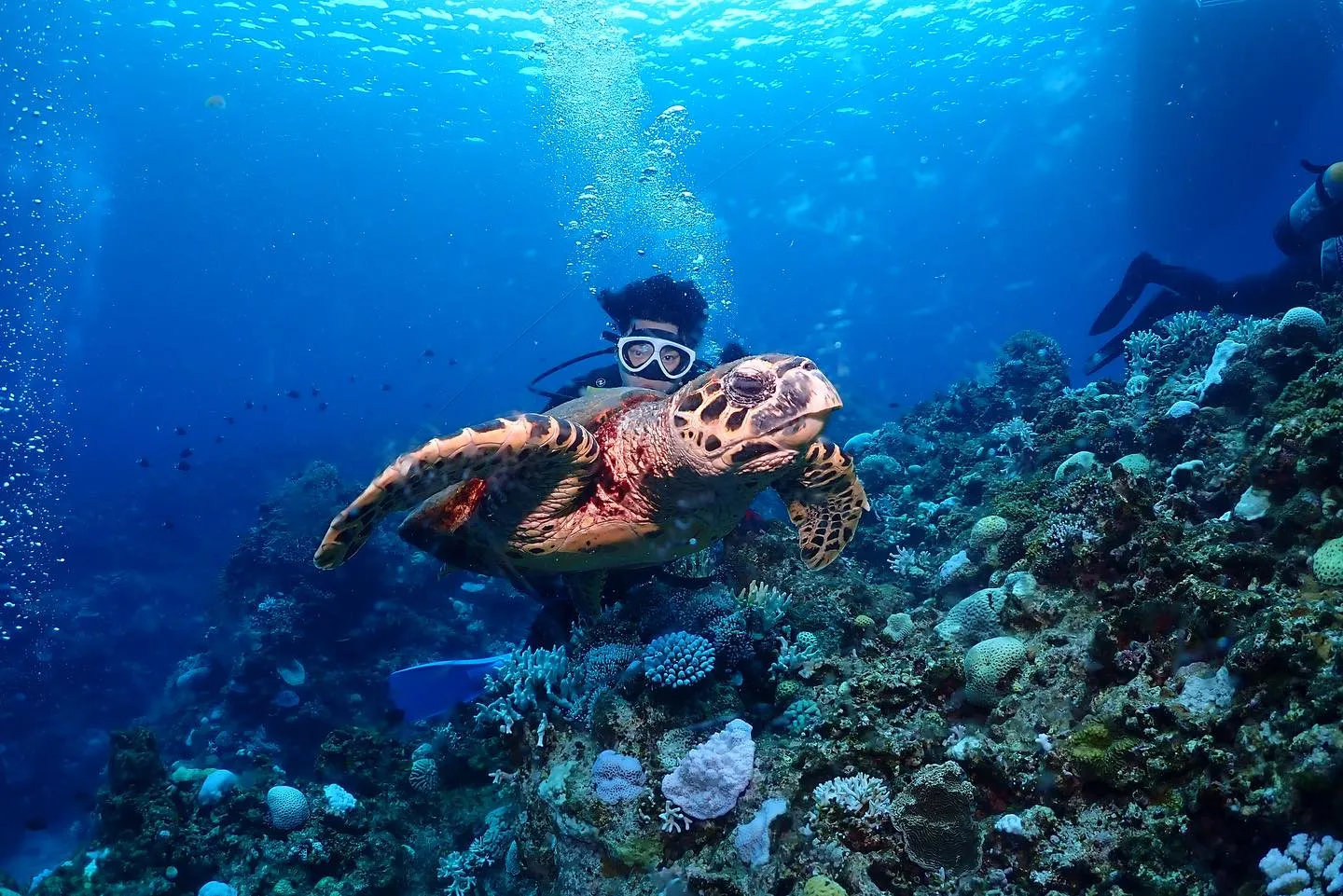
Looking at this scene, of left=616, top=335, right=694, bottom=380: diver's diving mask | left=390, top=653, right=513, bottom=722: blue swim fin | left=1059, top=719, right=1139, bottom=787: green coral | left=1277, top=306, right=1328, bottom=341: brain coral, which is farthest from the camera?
left=616, top=335, right=694, bottom=380: diver's diving mask

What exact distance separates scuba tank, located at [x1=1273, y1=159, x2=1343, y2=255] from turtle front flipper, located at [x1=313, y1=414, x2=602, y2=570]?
1014cm

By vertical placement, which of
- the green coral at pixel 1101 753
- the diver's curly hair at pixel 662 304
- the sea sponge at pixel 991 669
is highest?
the diver's curly hair at pixel 662 304

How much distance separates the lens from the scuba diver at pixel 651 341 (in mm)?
6156

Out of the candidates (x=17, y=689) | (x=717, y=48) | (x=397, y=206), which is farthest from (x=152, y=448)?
(x=717, y=48)

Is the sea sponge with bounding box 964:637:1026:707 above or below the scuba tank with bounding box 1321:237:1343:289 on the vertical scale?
below

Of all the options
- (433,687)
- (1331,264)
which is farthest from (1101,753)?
(1331,264)

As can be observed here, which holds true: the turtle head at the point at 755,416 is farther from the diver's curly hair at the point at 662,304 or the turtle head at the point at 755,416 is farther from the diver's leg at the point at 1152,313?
the diver's leg at the point at 1152,313

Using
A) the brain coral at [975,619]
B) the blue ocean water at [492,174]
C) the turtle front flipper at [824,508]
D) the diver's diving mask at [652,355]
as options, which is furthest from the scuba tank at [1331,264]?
the blue ocean water at [492,174]

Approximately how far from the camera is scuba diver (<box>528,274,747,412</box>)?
616 centimetres

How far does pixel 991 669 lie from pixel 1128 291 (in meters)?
10.8

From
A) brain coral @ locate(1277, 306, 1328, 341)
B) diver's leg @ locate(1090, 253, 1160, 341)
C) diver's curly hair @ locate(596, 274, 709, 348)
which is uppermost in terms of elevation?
diver's leg @ locate(1090, 253, 1160, 341)

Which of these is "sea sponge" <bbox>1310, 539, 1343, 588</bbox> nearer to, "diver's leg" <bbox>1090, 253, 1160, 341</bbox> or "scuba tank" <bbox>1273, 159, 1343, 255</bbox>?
"scuba tank" <bbox>1273, 159, 1343, 255</bbox>

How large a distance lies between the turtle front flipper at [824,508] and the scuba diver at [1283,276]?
6167mm

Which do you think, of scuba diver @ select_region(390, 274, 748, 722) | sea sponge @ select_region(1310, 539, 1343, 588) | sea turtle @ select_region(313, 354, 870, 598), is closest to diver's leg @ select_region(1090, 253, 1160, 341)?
scuba diver @ select_region(390, 274, 748, 722)
